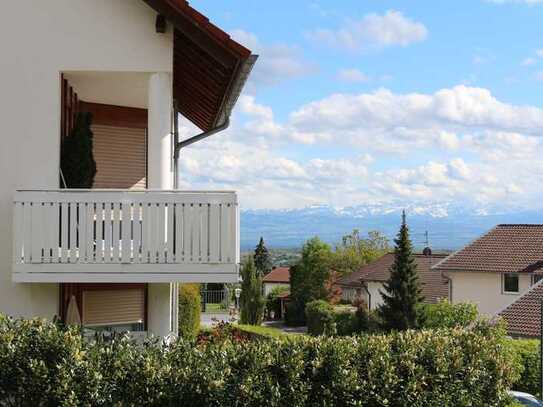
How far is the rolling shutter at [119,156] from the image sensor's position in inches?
563

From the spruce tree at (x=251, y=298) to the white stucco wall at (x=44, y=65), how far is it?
123ft

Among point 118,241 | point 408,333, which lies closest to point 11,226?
point 118,241

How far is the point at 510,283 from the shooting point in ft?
145

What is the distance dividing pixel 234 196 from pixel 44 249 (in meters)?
2.67

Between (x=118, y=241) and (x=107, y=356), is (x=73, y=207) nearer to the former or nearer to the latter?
(x=118, y=241)

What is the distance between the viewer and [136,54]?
447 inches

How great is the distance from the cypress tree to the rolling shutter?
82.4 inches

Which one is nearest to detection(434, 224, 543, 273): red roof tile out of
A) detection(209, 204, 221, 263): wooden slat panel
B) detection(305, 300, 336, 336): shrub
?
detection(305, 300, 336, 336): shrub

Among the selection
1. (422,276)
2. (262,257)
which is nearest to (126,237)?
(422,276)

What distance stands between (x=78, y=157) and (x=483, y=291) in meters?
37.1

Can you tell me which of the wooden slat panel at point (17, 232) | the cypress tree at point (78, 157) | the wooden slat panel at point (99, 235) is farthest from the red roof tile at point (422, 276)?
the wooden slat panel at point (17, 232)

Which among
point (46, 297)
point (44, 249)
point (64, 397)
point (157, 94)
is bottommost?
point (64, 397)

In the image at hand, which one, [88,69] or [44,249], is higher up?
[88,69]

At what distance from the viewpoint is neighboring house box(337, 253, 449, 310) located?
5619 centimetres
